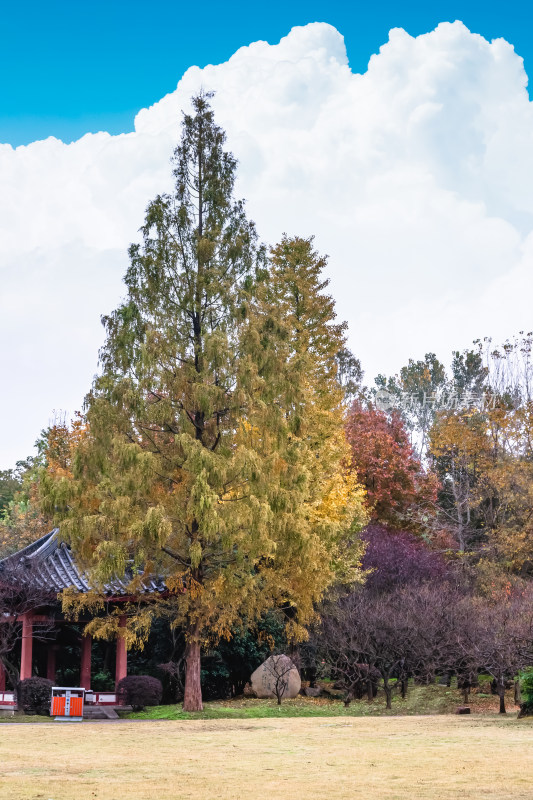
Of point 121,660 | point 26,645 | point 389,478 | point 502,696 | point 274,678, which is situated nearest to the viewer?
point 502,696

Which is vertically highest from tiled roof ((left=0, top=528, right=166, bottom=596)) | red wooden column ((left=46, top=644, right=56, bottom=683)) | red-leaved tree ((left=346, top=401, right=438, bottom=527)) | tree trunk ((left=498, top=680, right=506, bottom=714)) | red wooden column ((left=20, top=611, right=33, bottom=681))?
red-leaved tree ((left=346, top=401, right=438, bottom=527))

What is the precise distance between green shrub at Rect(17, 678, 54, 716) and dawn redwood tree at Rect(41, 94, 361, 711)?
6.00 ft

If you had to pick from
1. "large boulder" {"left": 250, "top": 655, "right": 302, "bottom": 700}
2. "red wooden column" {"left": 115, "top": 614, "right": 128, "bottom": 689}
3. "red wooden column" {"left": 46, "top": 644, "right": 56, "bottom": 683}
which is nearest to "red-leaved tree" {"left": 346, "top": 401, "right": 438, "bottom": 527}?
"large boulder" {"left": 250, "top": 655, "right": 302, "bottom": 700}

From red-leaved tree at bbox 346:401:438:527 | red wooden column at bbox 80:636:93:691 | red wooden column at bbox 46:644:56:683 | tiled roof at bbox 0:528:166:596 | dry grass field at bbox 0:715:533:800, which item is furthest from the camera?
red-leaved tree at bbox 346:401:438:527

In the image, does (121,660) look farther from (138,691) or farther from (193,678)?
(193,678)

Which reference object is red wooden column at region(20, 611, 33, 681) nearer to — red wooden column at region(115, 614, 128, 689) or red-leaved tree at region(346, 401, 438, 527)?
red wooden column at region(115, 614, 128, 689)

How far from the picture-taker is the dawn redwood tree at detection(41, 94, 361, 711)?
752 inches

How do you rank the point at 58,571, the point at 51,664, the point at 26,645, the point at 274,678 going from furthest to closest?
1. the point at 51,664
2. the point at 274,678
3. the point at 58,571
4. the point at 26,645

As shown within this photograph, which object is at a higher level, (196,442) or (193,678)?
(196,442)

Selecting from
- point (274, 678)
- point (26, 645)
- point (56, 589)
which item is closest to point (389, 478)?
point (274, 678)

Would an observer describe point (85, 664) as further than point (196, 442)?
Yes

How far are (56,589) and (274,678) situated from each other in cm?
703

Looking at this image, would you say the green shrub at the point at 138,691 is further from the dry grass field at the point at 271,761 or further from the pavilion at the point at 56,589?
the dry grass field at the point at 271,761

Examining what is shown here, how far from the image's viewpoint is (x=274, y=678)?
25031 millimetres
